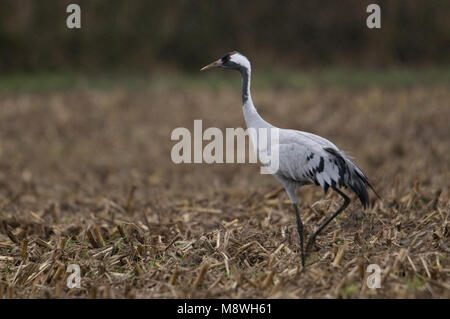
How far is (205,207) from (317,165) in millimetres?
2632

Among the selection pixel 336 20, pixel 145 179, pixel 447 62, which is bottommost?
pixel 145 179

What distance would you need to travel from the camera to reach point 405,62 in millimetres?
22078

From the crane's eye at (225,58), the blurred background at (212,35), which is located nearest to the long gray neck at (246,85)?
the crane's eye at (225,58)

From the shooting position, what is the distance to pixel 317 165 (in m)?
5.43

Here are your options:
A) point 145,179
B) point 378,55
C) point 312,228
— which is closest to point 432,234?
point 312,228

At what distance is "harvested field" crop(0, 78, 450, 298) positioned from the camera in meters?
5.05

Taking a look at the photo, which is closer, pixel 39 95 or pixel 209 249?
pixel 209 249

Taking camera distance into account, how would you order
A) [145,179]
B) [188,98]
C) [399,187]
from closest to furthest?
[399,187] < [145,179] < [188,98]

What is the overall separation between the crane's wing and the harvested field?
1.90ft

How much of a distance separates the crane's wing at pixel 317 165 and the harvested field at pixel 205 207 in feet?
1.90

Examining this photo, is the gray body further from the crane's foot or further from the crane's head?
the crane's head

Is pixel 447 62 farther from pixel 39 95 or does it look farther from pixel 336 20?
pixel 39 95

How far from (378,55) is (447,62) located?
2390mm

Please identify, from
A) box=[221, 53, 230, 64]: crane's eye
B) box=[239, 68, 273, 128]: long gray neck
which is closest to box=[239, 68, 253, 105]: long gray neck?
box=[239, 68, 273, 128]: long gray neck
